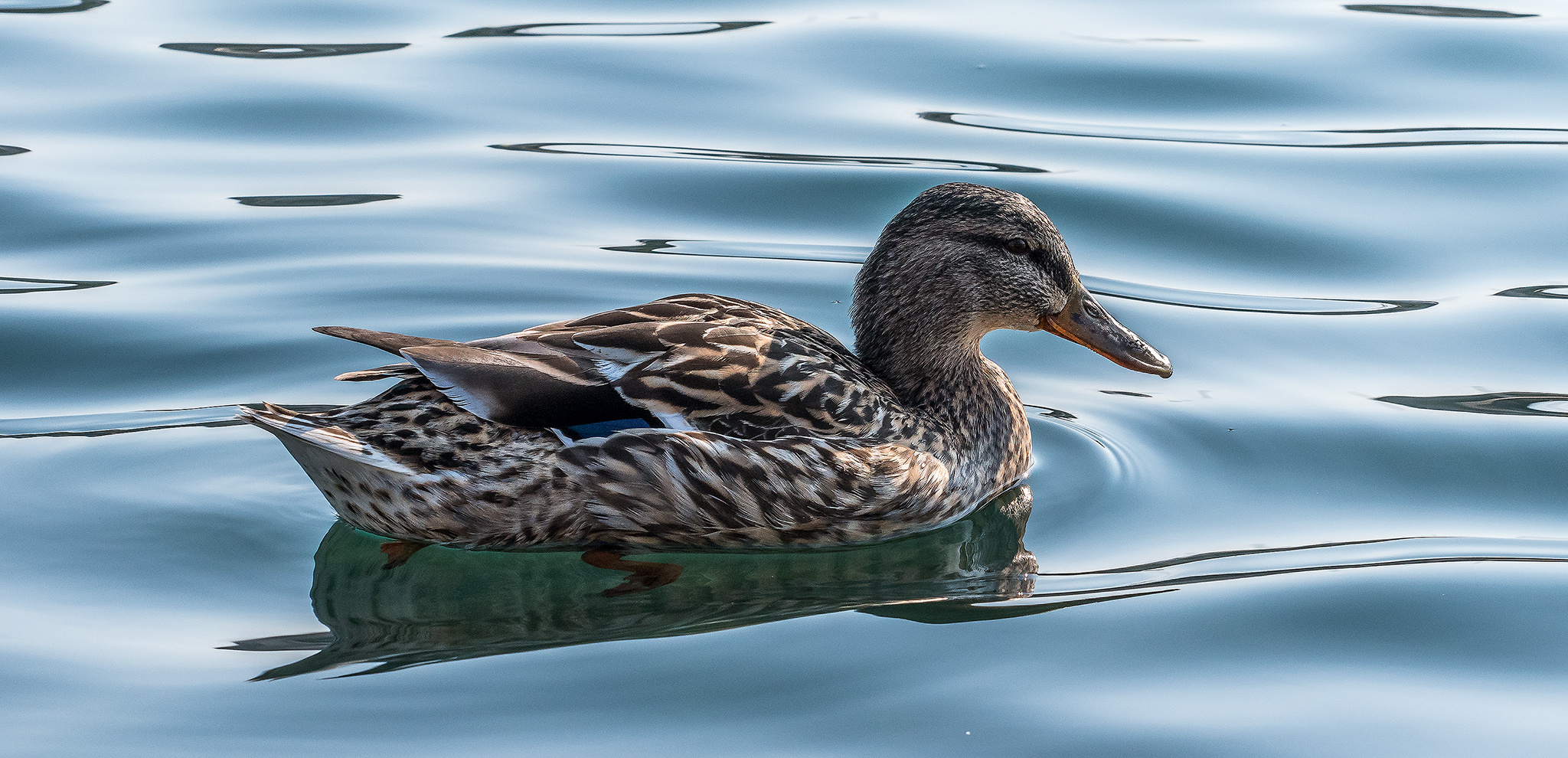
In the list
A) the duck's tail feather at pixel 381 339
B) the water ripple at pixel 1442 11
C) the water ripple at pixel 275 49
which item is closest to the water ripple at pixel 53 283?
the duck's tail feather at pixel 381 339

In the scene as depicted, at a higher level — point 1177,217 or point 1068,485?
point 1177,217

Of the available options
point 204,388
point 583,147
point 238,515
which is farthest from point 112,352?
point 583,147

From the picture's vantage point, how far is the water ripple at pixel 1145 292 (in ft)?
27.5

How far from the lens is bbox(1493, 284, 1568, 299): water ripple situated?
835 centimetres

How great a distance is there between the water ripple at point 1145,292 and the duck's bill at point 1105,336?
1.64 meters

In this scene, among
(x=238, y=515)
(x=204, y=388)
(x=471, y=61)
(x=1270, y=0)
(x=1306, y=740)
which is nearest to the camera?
(x=1306, y=740)

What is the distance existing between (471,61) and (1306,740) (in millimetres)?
8116

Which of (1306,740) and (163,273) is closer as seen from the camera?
(1306,740)

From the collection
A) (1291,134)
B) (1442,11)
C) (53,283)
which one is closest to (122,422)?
(53,283)

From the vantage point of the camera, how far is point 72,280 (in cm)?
831

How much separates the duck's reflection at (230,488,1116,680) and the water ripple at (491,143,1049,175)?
13.0 ft

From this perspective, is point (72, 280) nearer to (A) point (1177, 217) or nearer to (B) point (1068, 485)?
(B) point (1068, 485)

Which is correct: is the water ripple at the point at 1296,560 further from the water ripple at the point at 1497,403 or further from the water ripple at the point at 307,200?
the water ripple at the point at 307,200

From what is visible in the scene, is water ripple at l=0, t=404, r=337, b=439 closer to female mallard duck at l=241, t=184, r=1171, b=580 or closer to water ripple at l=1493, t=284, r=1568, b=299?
female mallard duck at l=241, t=184, r=1171, b=580
